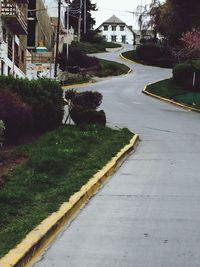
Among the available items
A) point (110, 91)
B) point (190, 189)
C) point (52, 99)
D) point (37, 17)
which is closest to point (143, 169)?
point (190, 189)

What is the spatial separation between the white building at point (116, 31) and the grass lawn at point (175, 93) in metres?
110

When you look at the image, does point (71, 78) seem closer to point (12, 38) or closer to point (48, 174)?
point (12, 38)

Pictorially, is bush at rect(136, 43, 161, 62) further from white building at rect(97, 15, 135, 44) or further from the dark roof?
white building at rect(97, 15, 135, 44)

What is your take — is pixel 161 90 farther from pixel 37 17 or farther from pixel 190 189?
pixel 190 189

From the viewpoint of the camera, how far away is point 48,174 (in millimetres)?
11273

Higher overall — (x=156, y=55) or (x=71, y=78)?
(x=156, y=55)

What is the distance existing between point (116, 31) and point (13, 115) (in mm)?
149893

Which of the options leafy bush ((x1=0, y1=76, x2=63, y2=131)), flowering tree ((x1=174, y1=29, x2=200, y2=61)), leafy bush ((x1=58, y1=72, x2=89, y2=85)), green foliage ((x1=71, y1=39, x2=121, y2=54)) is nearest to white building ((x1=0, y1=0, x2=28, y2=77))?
leafy bush ((x1=58, y1=72, x2=89, y2=85))

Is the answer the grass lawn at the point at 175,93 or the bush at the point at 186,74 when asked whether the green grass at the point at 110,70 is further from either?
the bush at the point at 186,74

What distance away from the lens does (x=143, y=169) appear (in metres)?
13.4

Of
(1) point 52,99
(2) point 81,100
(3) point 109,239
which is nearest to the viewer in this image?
(3) point 109,239

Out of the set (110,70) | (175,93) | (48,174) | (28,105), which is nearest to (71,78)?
(110,70)

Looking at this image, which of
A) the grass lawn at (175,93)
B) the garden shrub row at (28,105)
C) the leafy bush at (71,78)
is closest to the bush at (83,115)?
the garden shrub row at (28,105)

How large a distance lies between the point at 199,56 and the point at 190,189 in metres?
39.3
